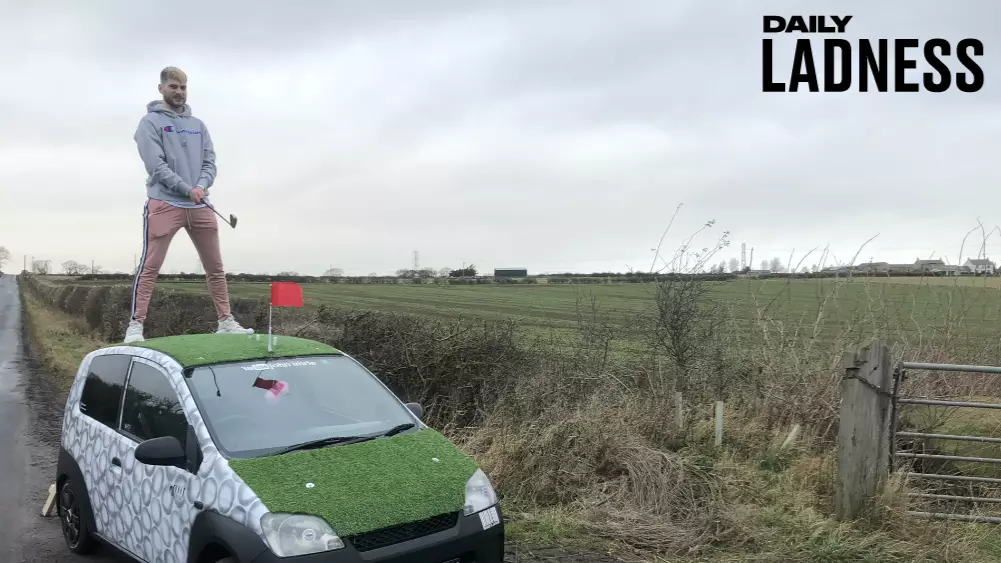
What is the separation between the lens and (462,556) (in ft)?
13.0

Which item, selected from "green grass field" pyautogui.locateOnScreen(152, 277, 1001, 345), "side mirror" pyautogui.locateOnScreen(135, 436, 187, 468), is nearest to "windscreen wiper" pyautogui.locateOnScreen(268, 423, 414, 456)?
"side mirror" pyautogui.locateOnScreen(135, 436, 187, 468)

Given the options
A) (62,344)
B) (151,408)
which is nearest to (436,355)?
(151,408)

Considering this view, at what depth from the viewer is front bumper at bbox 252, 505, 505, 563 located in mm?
3514

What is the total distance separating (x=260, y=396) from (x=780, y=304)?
27.4 feet

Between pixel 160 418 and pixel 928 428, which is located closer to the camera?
pixel 160 418

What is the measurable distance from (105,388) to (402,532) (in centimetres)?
297

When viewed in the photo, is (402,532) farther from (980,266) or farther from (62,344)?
(62,344)

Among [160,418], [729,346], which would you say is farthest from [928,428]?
[160,418]

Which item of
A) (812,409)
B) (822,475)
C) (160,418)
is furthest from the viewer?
(812,409)

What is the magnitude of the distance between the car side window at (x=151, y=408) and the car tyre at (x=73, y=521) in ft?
3.18

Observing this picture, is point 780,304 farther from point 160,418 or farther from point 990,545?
point 160,418

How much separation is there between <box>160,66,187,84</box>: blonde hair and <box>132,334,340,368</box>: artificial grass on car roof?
11.4 feet

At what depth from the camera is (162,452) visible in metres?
4.00

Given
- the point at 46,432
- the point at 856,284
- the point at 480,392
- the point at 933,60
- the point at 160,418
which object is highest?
the point at 933,60
